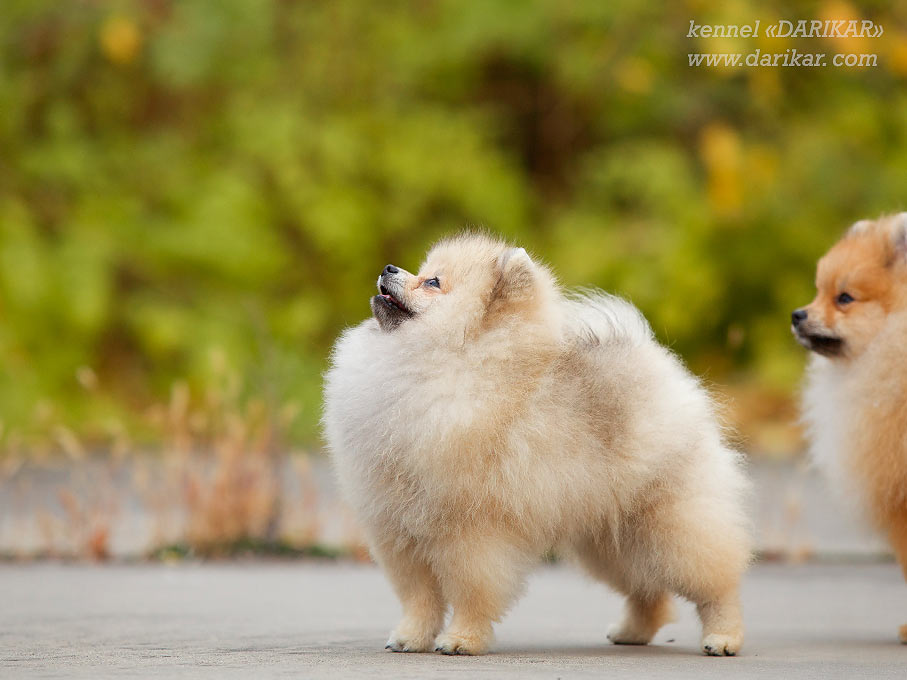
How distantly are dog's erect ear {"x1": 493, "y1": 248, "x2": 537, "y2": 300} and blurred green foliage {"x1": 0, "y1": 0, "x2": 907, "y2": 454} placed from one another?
735 cm

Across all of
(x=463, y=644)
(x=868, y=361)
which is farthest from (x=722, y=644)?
(x=868, y=361)

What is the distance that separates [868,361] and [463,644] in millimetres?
1966

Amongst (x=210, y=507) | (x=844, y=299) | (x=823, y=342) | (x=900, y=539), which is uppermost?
(x=844, y=299)

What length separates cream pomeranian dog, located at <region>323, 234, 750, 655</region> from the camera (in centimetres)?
400

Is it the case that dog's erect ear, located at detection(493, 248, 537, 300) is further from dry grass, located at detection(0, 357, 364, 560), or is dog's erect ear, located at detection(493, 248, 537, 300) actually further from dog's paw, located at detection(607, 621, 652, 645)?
dry grass, located at detection(0, 357, 364, 560)

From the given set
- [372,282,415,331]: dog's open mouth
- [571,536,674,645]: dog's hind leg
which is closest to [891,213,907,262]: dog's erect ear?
[571,536,674,645]: dog's hind leg

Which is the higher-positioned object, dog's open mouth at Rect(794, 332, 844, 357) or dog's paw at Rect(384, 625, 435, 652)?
dog's open mouth at Rect(794, 332, 844, 357)

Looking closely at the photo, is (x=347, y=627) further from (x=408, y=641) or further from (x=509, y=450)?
(x=509, y=450)

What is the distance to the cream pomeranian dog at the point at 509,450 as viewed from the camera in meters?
4.00

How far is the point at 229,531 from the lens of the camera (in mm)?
7188

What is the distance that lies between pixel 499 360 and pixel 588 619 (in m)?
1.88

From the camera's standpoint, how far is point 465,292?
4188mm

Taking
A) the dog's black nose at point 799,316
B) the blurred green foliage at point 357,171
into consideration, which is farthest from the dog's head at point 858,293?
the blurred green foliage at point 357,171

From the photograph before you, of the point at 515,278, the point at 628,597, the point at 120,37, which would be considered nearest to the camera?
the point at 515,278
